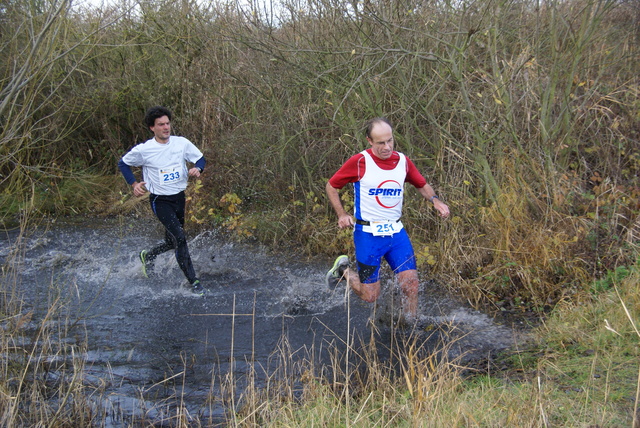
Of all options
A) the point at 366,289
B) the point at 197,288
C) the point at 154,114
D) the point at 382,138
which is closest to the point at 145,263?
the point at 197,288

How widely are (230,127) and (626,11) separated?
609 centimetres

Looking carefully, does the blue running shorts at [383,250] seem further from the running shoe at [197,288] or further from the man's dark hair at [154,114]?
the man's dark hair at [154,114]

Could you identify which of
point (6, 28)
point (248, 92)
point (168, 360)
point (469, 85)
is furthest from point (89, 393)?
point (6, 28)

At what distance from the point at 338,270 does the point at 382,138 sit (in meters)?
1.37

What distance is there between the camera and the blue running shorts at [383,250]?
5250mm

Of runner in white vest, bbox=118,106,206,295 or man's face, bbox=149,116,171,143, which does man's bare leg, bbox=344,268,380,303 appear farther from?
man's face, bbox=149,116,171,143

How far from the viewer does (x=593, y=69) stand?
26.6 feet

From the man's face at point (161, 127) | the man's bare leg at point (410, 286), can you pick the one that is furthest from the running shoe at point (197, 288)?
the man's bare leg at point (410, 286)

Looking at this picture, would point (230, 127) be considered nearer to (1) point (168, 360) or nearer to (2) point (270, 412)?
(1) point (168, 360)

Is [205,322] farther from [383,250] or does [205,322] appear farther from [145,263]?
[383,250]

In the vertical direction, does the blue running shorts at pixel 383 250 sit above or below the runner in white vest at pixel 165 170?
below

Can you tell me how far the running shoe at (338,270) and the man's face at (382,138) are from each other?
3.61ft

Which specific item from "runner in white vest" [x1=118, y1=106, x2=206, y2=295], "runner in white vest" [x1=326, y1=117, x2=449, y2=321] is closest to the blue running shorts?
"runner in white vest" [x1=326, y1=117, x2=449, y2=321]

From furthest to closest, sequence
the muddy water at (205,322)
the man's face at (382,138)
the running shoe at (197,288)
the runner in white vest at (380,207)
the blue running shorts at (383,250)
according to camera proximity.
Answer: the running shoe at (197,288) → the blue running shorts at (383,250) → the runner in white vest at (380,207) → the man's face at (382,138) → the muddy water at (205,322)
